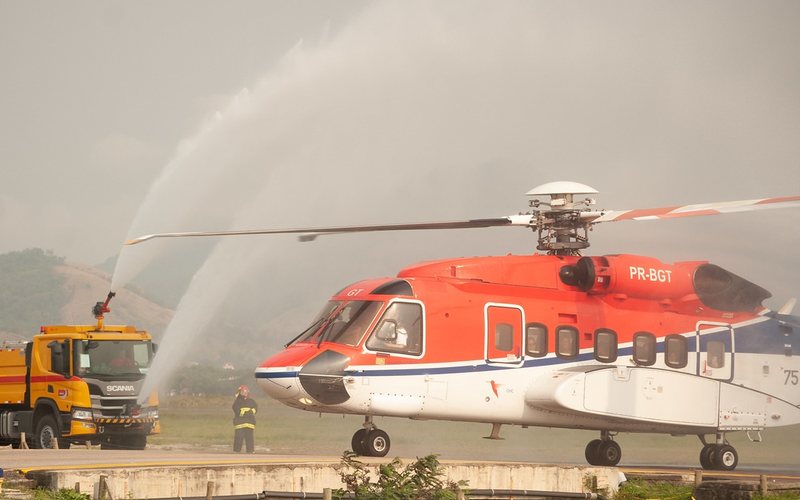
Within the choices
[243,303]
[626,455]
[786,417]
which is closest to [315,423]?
→ [626,455]

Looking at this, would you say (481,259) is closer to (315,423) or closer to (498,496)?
(498,496)

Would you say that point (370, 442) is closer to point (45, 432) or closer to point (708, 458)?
point (708, 458)

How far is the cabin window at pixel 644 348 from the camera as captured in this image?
22.0 meters

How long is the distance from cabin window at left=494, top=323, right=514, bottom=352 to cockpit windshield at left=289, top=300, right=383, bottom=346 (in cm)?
228

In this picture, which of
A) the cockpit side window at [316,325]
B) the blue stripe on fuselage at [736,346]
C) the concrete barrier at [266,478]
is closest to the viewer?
the concrete barrier at [266,478]

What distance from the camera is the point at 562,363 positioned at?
70.1 feet

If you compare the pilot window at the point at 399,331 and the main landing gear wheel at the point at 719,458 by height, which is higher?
the pilot window at the point at 399,331

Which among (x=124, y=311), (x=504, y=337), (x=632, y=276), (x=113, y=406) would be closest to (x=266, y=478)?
(x=504, y=337)

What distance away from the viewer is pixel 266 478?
1616 centimetres

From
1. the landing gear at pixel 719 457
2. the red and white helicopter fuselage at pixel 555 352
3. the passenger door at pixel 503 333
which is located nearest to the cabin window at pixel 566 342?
the red and white helicopter fuselage at pixel 555 352

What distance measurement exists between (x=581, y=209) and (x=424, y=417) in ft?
16.2

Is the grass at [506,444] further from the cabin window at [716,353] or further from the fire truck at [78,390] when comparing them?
the cabin window at [716,353]

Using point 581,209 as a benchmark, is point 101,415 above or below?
below

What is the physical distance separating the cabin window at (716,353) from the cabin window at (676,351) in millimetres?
527
